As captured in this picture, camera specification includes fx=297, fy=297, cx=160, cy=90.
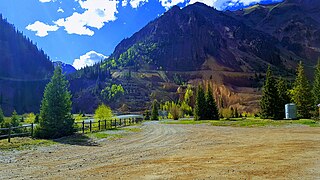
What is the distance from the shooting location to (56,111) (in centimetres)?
2517

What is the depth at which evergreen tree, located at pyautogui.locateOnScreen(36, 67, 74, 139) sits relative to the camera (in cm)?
2480

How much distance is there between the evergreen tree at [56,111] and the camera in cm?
2480

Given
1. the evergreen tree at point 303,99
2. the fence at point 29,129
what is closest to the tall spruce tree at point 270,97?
the evergreen tree at point 303,99

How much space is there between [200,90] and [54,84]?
43.6 m

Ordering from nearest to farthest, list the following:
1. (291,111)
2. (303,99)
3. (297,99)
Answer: (291,111), (303,99), (297,99)

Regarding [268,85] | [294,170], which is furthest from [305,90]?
[294,170]

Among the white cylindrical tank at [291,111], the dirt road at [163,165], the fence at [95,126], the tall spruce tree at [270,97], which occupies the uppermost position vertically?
the tall spruce tree at [270,97]

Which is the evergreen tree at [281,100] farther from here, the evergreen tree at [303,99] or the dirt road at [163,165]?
the dirt road at [163,165]

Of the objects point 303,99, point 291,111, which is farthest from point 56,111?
→ point 303,99

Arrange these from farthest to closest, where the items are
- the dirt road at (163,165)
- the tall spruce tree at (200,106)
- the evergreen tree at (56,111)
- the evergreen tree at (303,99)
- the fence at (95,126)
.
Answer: the tall spruce tree at (200,106) < the evergreen tree at (303,99) < the fence at (95,126) < the evergreen tree at (56,111) < the dirt road at (163,165)

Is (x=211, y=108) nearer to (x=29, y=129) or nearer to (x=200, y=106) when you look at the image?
(x=200, y=106)

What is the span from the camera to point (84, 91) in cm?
18988

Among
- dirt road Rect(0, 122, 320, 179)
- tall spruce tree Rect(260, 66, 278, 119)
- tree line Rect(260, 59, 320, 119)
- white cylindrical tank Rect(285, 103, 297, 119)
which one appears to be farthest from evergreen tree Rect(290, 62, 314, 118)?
dirt road Rect(0, 122, 320, 179)

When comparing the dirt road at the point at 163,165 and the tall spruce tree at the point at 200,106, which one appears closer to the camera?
the dirt road at the point at 163,165
